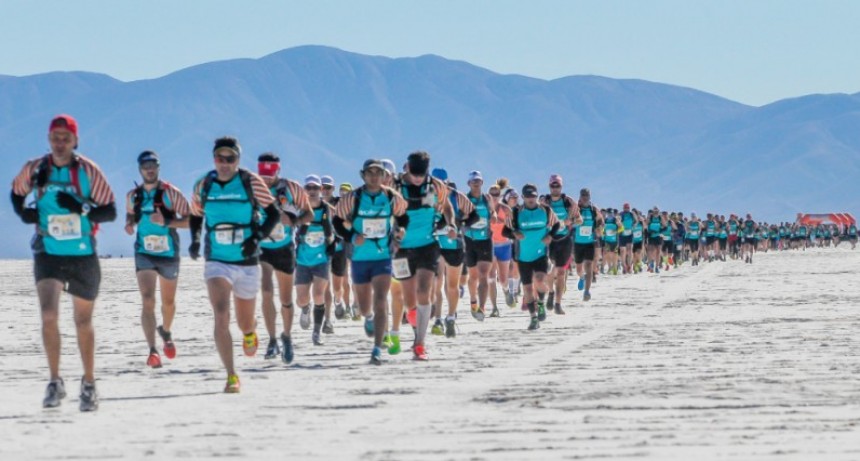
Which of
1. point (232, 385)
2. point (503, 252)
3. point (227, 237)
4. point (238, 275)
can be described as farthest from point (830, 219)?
point (232, 385)

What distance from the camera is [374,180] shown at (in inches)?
515

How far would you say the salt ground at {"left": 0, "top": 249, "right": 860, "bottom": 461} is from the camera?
25.5ft

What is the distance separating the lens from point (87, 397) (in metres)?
9.59

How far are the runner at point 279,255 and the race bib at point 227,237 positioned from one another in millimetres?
2255

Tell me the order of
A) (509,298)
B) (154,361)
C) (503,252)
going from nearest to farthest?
1. (154,361)
2. (503,252)
3. (509,298)

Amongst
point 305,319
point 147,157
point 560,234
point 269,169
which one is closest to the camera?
point 147,157

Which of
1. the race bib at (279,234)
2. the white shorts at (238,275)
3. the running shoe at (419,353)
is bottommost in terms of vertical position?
the running shoe at (419,353)

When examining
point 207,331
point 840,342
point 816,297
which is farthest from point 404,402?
point 816,297

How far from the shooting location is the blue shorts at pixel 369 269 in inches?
524

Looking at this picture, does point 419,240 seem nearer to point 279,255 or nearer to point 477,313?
point 279,255

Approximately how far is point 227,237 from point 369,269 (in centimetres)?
268

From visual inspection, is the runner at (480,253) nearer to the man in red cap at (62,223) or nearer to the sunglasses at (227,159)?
the sunglasses at (227,159)

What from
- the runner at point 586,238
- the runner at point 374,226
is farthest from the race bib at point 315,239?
the runner at point 586,238

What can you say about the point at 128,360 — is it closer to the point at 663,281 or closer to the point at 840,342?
the point at 840,342
